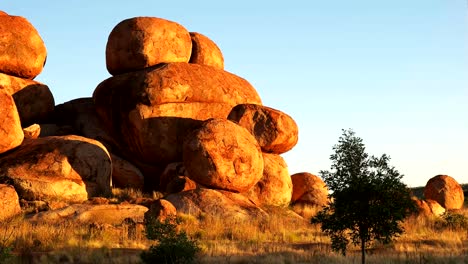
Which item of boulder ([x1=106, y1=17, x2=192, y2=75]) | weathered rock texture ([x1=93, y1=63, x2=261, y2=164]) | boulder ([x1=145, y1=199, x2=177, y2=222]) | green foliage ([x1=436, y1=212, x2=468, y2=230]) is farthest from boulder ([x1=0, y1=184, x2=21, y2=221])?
green foliage ([x1=436, y1=212, x2=468, y2=230])

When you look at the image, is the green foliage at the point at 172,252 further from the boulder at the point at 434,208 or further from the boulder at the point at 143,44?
the boulder at the point at 434,208

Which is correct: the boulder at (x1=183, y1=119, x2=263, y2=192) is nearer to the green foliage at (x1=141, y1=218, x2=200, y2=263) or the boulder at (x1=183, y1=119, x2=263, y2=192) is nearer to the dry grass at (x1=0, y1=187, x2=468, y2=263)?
the dry grass at (x1=0, y1=187, x2=468, y2=263)

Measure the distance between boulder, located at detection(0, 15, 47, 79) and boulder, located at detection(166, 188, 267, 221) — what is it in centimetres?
1169

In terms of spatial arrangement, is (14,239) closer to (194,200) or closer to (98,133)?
(194,200)

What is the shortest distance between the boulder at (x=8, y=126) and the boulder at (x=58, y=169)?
0.45 metres

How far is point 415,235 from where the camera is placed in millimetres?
21078

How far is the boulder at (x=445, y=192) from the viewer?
32.6 meters

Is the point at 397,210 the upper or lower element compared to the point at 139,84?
lower

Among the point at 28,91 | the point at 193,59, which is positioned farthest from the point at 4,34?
the point at 193,59

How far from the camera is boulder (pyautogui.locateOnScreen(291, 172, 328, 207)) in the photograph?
30.2 m

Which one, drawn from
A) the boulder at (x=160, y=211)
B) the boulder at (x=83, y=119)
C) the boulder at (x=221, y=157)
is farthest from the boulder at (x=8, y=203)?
the boulder at (x=83, y=119)

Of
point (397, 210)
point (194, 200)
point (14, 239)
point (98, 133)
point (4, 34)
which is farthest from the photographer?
point (98, 133)

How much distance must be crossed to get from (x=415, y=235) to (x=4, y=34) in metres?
21.0

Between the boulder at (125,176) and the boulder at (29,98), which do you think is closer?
the boulder at (125,176)
